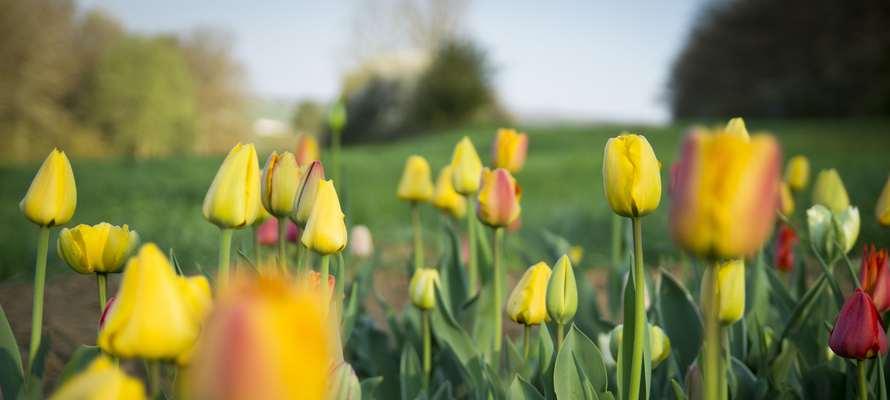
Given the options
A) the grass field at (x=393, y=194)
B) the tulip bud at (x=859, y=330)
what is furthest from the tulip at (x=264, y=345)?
the grass field at (x=393, y=194)

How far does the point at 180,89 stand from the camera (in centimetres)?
1495

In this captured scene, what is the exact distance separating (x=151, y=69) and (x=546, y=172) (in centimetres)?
954

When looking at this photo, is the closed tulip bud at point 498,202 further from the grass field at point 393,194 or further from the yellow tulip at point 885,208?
the yellow tulip at point 885,208

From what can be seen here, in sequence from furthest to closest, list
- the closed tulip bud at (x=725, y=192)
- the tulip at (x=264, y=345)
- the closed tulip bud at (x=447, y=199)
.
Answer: the closed tulip bud at (x=447, y=199) → the closed tulip bud at (x=725, y=192) → the tulip at (x=264, y=345)

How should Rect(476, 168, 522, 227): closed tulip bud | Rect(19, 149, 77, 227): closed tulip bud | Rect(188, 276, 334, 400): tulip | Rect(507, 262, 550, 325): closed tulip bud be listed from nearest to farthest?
Rect(188, 276, 334, 400): tulip → Rect(19, 149, 77, 227): closed tulip bud → Rect(507, 262, 550, 325): closed tulip bud → Rect(476, 168, 522, 227): closed tulip bud

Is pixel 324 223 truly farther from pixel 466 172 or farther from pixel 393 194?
pixel 393 194

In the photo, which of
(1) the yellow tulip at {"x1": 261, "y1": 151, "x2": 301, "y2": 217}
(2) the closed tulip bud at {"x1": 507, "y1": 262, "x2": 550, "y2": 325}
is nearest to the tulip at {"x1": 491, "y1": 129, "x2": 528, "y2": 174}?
(2) the closed tulip bud at {"x1": 507, "y1": 262, "x2": 550, "y2": 325}

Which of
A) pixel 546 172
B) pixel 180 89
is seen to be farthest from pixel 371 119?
pixel 546 172

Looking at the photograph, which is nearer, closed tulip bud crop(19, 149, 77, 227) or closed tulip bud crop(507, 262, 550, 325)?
closed tulip bud crop(19, 149, 77, 227)

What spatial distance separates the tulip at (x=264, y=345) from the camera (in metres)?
0.34

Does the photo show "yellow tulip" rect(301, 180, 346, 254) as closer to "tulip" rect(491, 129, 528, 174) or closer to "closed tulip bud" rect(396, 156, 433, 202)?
"tulip" rect(491, 129, 528, 174)

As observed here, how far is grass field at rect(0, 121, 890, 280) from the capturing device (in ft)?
11.8

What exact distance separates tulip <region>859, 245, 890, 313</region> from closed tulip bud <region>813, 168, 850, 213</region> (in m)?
0.42

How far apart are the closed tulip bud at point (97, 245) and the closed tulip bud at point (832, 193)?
1.37m
